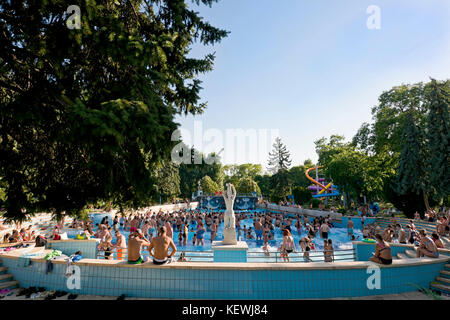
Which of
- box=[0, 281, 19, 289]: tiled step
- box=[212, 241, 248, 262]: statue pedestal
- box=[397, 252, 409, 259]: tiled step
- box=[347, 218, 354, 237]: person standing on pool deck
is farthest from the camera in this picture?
box=[347, 218, 354, 237]: person standing on pool deck

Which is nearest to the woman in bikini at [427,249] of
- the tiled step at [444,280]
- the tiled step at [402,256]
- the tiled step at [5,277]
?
the tiled step at [444,280]

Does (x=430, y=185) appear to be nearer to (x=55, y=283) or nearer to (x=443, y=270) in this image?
(x=443, y=270)

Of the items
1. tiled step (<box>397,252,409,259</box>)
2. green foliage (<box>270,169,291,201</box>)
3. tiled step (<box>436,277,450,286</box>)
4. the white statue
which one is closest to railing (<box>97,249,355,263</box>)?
the white statue

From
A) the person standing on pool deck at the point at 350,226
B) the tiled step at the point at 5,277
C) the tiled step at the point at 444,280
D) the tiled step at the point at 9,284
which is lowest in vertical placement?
the person standing on pool deck at the point at 350,226

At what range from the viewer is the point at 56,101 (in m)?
5.61

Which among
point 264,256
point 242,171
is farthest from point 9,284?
Result: point 242,171

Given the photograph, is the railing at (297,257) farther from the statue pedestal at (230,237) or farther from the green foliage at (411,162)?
the green foliage at (411,162)

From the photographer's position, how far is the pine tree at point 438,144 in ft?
66.8

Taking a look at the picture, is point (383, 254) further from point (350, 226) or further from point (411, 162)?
point (411, 162)

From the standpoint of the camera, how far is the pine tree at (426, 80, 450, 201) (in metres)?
20.4

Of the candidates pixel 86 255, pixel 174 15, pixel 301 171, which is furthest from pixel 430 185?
pixel 301 171

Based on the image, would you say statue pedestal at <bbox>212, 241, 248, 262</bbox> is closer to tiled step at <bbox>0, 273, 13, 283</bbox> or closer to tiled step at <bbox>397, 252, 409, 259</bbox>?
tiled step at <bbox>397, 252, 409, 259</bbox>

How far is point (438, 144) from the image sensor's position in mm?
21016
